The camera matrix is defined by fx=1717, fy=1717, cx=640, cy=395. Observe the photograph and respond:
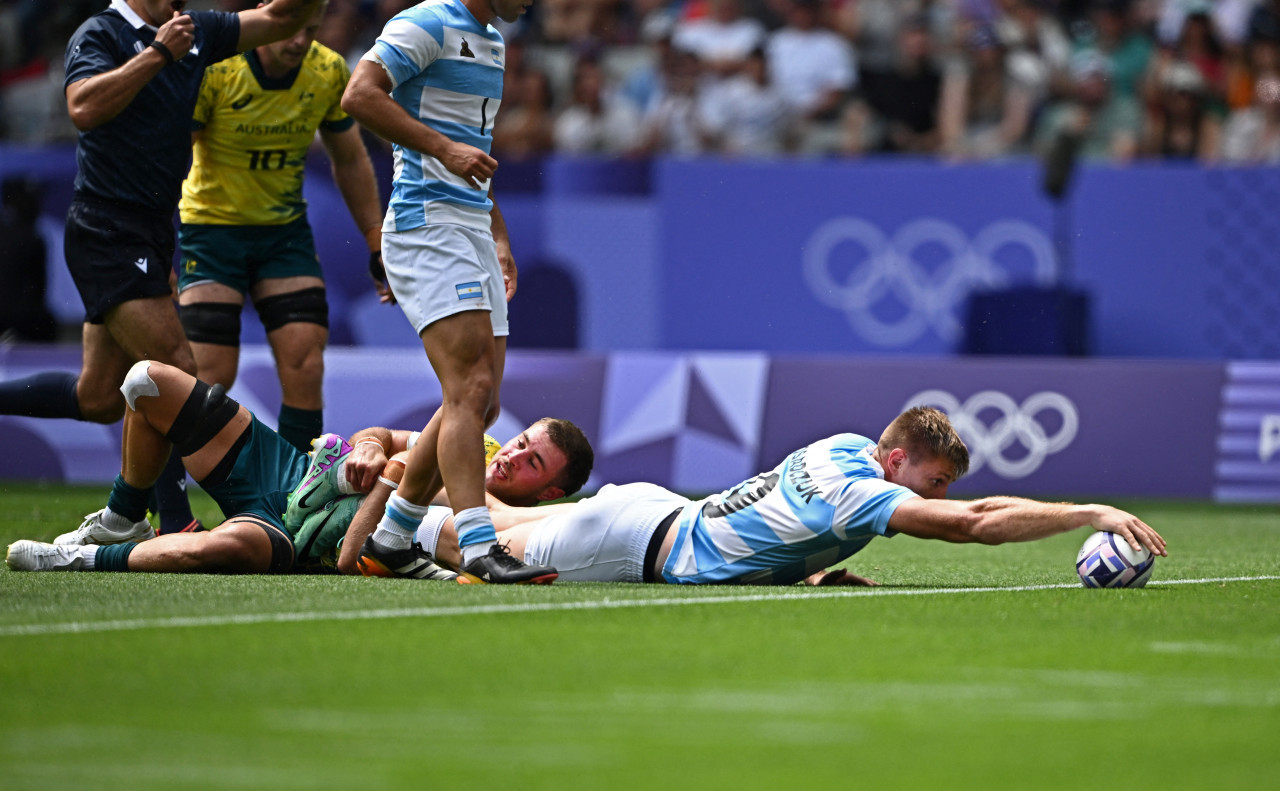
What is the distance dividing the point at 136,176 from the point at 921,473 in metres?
3.45

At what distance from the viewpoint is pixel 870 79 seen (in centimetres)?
1375

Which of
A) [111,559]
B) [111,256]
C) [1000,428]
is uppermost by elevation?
[111,256]

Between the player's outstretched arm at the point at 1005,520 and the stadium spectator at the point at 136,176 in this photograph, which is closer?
the player's outstretched arm at the point at 1005,520

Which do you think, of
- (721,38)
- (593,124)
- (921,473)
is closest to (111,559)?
(921,473)

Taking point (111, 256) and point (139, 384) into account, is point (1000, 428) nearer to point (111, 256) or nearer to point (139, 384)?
point (111, 256)

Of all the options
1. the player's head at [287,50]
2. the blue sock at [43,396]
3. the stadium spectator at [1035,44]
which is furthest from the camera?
the stadium spectator at [1035,44]

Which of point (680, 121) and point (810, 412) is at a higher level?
point (680, 121)

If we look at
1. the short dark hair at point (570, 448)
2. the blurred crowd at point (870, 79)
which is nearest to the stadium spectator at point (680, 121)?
the blurred crowd at point (870, 79)

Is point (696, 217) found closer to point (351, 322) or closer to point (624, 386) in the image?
point (624, 386)

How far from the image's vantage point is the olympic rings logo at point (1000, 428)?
11492 mm

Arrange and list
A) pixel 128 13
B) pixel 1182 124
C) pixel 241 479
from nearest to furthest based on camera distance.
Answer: pixel 241 479, pixel 128 13, pixel 1182 124

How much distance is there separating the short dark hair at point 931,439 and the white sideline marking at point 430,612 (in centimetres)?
47

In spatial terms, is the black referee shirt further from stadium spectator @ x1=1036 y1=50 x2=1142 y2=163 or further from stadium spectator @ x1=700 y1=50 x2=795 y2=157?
stadium spectator @ x1=1036 y1=50 x2=1142 y2=163

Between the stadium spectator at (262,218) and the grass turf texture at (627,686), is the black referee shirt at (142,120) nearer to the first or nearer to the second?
the stadium spectator at (262,218)
